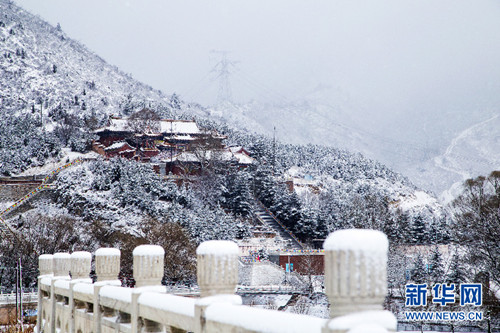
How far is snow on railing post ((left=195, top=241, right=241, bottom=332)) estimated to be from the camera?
15.2ft

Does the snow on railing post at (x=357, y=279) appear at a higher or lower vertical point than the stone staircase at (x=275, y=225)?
higher

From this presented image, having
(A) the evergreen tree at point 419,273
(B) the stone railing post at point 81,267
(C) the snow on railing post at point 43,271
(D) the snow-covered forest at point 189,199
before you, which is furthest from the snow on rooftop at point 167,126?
(B) the stone railing post at point 81,267

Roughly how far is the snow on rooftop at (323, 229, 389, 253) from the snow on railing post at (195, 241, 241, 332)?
1.89 meters

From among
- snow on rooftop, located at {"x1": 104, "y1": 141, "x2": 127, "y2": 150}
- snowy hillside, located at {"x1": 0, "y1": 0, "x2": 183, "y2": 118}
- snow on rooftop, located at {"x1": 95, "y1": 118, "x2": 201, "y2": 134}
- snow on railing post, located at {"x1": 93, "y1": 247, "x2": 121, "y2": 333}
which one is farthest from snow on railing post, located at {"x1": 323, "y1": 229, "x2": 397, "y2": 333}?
snowy hillside, located at {"x1": 0, "y1": 0, "x2": 183, "y2": 118}

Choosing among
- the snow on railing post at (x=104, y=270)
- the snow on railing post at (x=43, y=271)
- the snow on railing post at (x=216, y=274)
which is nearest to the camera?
the snow on railing post at (x=216, y=274)

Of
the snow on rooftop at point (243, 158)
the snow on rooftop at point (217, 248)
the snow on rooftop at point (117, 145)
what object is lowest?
the snow on rooftop at point (217, 248)

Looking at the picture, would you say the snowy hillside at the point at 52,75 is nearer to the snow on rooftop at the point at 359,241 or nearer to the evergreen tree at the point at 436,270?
the evergreen tree at the point at 436,270

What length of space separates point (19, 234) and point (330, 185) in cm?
4282

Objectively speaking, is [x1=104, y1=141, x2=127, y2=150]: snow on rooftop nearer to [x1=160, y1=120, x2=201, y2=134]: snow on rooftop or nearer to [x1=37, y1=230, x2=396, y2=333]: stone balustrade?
[x1=160, y1=120, x2=201, y2=134]: snow on rooftop

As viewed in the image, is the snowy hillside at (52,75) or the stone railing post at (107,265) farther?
the snowy hillside at (52,75)

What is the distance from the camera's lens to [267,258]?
4616 cm

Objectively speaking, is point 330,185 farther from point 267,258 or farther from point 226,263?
point 226,263

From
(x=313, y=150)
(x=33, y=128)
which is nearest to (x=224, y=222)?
(x=33, y=128)

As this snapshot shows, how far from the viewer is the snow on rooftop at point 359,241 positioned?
283cm
